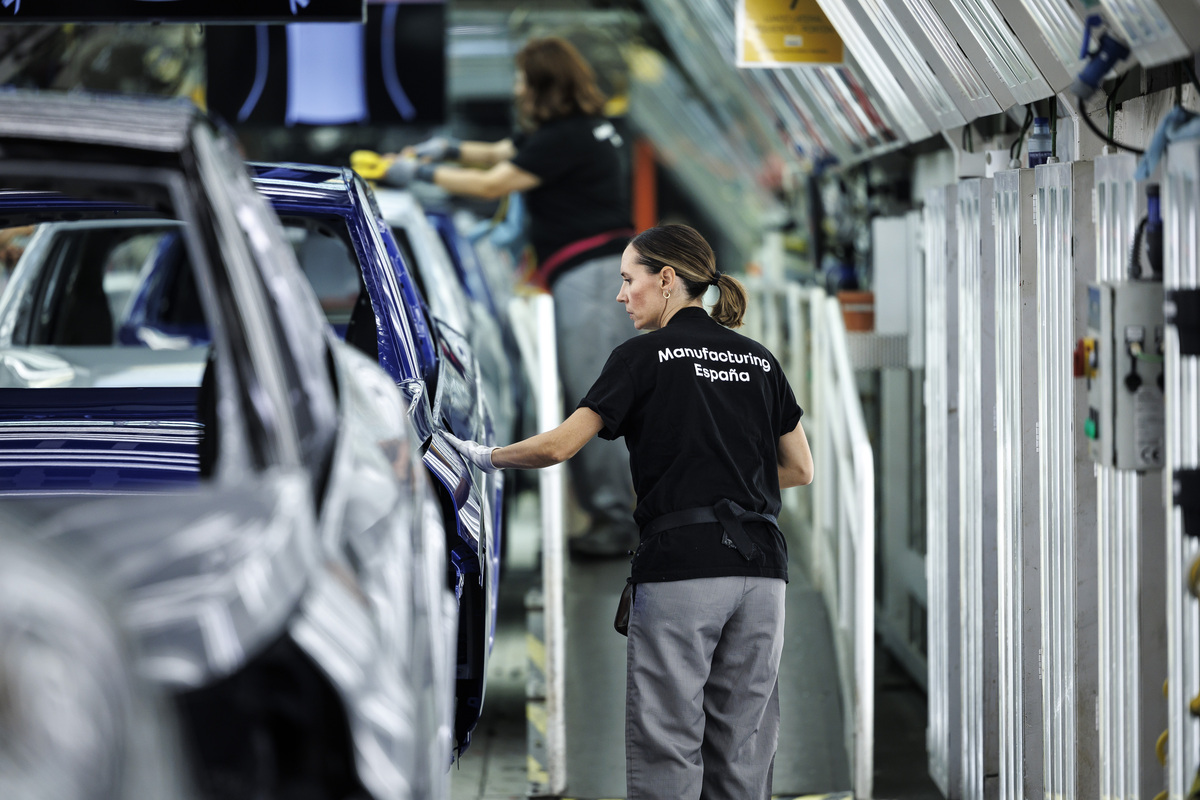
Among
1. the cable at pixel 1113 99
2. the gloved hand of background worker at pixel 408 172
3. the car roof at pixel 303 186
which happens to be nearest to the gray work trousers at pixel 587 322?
the gloved hand of background worker at pixel 408 172

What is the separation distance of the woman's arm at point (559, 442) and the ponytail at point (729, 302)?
43cm

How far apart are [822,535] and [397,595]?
412 cm

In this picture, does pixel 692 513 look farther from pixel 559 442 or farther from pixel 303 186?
pixel 303 186

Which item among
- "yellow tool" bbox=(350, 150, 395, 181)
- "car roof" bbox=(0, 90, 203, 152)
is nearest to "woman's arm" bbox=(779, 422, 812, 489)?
"car roof" bbox=(0, 90, 203, 152)

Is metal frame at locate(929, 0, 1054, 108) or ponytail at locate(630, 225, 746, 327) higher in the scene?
metal frame at locate(929, 0, 1054, 108)

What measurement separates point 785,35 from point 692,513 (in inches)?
112

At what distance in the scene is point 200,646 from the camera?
146 cm

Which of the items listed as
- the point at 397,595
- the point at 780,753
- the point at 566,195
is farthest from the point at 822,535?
the point at 397,595

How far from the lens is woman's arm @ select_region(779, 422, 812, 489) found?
10.3 ft

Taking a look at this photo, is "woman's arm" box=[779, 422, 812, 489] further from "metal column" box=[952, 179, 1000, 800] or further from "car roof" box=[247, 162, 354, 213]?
"car roof" box=[247, 162, 354, 213]

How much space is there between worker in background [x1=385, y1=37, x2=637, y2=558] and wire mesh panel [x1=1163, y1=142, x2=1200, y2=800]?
373cm

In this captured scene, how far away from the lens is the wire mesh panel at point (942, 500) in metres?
3.90

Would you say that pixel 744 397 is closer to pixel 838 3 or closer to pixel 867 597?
pixel 867 597

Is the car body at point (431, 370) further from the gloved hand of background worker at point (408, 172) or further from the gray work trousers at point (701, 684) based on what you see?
the gloved hand of background worker at point (408, 172)
